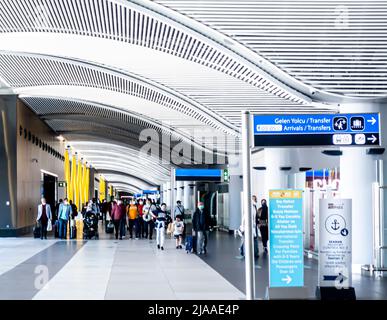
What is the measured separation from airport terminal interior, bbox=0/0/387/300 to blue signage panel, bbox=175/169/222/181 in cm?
351

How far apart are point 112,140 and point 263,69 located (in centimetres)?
3144

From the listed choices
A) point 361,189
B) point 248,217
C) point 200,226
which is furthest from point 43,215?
point 248,217

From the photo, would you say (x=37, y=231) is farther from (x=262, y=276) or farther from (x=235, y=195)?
(x=262, y=276)

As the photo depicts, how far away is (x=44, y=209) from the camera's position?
86.6ft

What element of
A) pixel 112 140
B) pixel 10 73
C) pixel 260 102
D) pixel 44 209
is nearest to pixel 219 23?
pixel 260 102

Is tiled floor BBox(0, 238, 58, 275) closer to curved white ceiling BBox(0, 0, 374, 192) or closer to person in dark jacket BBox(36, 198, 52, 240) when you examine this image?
person in dark jacket BBox(36, 198, 52, 240)

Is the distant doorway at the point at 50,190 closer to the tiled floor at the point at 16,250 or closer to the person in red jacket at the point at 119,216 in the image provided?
the tiled floor at the point at 16,250

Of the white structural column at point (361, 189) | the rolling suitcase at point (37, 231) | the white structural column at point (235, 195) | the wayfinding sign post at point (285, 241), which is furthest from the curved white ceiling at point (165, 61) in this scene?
the white structural column at point (235, 195)

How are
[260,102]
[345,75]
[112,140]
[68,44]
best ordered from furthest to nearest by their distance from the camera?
[112,140] → [260,102] → [68,44] → [345,75]

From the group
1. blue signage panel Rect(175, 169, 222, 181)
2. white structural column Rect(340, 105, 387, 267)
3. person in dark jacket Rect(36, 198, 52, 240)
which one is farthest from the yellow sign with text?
blue signage panel Rect(175, 169, 222, 181)

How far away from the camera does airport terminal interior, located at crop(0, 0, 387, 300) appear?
34.9 ft

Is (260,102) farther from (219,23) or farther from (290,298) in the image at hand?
(290,298)

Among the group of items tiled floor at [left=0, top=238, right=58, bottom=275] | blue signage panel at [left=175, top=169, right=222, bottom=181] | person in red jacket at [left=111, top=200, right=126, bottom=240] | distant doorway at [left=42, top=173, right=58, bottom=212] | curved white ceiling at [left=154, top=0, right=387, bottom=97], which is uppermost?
curved white ceiling at [left=154, top=0, right=387, bottom=97]

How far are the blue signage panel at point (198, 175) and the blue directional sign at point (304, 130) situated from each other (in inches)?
863
